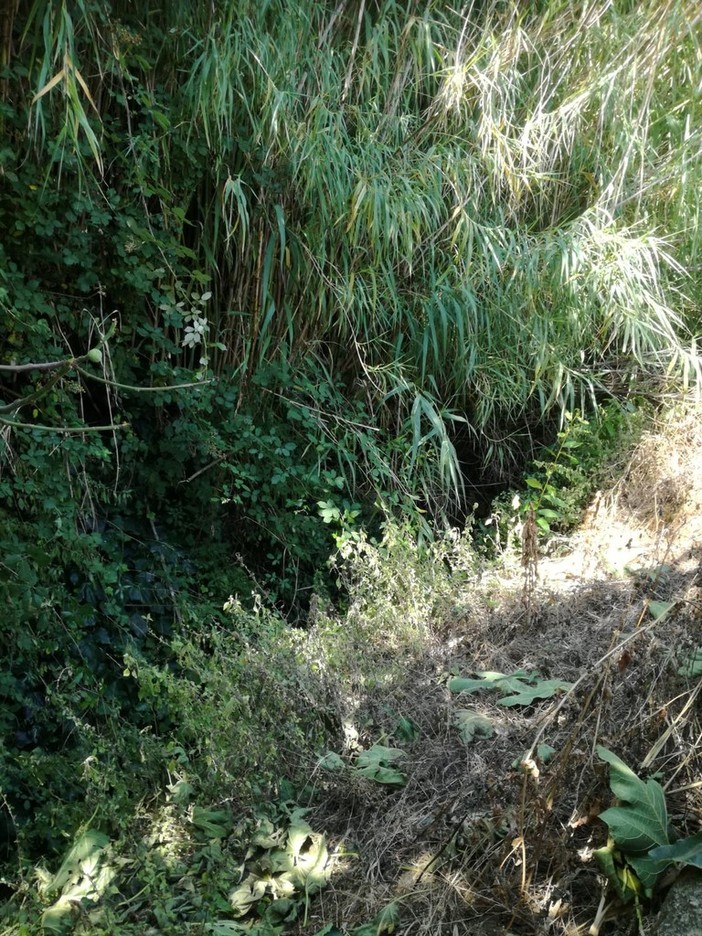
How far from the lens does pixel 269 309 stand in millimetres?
3850

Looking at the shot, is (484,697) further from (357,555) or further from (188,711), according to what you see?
(357,555)

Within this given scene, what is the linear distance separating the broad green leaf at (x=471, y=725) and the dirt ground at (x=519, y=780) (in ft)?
0.05

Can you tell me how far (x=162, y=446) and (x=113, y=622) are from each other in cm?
74

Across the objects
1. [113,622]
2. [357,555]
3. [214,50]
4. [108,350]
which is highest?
[214,50]

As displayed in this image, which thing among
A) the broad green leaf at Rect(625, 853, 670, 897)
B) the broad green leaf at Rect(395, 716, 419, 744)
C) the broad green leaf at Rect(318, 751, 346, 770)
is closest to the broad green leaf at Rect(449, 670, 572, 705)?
the broad green leaf at Rect(395, 716, 419, 744)

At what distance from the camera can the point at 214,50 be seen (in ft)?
11.1

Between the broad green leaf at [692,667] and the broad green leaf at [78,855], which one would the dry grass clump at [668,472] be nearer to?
the broad green leaf at [692,667]

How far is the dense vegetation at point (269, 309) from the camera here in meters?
2.93

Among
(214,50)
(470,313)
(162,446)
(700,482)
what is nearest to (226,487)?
(162,446)

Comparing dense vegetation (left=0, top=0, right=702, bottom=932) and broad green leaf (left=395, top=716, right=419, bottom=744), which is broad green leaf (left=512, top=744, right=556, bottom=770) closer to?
broad green leaf (left=395, top=716, right=419, bottom=744)

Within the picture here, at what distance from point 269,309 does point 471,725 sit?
216 cm

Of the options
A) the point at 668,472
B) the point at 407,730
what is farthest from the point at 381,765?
the point at 668,472

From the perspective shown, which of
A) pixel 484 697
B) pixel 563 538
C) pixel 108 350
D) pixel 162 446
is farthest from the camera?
pixel 563 538

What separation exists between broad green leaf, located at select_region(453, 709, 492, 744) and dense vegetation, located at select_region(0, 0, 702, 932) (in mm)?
383
